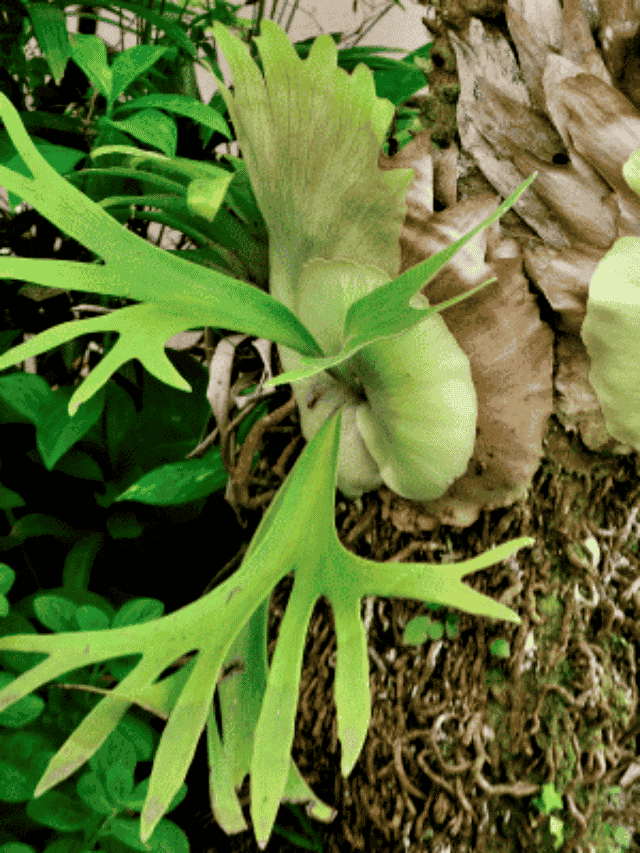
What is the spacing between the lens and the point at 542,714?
1.47 feet

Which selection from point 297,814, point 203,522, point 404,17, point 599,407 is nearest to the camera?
point 599,407

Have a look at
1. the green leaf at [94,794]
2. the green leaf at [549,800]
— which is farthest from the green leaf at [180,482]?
the green leaf at [549,800]

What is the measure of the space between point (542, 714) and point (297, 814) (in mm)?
234

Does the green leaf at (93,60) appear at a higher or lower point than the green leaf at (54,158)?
higher

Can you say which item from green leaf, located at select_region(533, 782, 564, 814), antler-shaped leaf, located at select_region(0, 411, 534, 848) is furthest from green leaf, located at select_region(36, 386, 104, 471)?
green leaf, located at select_region(533, 782, 564, 814)

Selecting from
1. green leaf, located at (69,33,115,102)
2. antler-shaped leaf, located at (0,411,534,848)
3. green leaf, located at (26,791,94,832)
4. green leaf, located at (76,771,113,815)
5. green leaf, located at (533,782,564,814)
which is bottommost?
green leaf, located at (26,791,94,832)

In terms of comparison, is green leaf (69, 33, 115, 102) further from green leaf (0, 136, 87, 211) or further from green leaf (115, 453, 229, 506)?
green leaf (115, 453, 229, 506)

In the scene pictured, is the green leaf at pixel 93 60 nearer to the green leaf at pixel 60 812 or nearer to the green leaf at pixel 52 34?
the green leaf at pixel 52 34

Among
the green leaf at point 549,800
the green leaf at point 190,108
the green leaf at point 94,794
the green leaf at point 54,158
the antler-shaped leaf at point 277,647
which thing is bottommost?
the green leaf at point 94,794

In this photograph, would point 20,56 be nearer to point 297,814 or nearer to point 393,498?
point 393,498

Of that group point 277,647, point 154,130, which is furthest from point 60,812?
point 154,130

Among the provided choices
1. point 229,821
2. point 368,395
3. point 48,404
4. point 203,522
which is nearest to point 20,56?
point 48,404

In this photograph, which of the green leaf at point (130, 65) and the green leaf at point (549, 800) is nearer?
the green leaf at point (549, 800)

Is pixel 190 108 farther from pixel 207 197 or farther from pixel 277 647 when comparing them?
pixel 277 647
